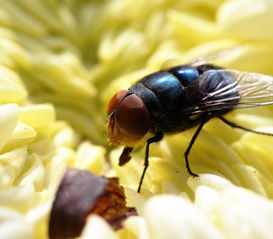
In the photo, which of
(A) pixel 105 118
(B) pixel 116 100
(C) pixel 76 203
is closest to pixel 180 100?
(B) pixel 116 100

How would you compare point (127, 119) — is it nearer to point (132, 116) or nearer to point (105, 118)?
point (132, 116)

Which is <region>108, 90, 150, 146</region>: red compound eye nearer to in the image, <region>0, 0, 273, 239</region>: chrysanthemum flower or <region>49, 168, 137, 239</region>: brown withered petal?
<region>0, 0, 273, 239</region>: chrysanthemum flower

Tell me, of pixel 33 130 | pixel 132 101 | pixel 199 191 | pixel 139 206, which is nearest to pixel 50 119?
pixel 33 130

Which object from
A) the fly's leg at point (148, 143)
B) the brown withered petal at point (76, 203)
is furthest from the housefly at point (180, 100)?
the brown withered petal at point (76, 203)

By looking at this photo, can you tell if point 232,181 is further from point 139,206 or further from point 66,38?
point 66,38

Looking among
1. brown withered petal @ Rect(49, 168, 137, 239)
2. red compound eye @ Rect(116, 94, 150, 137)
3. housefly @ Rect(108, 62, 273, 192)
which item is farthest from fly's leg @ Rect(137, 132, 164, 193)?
brown withered petal @ Rect(49, 168, 137, 239)

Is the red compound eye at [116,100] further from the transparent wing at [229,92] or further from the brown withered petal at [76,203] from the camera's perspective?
the brown withered petal at [76,203]
